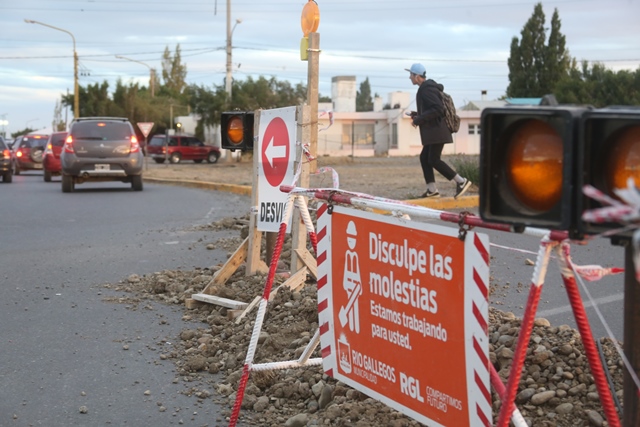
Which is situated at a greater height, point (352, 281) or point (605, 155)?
point (605, 155)

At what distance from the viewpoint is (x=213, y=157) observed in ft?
175

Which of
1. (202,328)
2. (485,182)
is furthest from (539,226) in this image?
(202,328)

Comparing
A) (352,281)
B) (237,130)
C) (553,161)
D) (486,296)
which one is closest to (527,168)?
(553,161)

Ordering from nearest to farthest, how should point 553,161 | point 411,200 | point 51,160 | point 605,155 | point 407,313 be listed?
1. point 605,155
2. point 553,161
3. point 407,313
4. point 411,200
5. point 51,160

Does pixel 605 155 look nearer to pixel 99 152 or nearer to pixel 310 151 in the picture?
pixel 310 151

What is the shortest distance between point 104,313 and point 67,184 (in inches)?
670

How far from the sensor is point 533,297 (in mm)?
2910

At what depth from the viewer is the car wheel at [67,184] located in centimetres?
2402

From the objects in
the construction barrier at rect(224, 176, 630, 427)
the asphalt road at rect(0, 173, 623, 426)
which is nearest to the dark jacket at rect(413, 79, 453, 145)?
the asphalt road at rect(0, 173, 623, 426)

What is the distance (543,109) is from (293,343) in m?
3.77

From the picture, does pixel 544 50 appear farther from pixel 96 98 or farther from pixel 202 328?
pixel 202 328

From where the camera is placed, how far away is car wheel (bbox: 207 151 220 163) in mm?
53156

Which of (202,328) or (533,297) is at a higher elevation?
(533,297)

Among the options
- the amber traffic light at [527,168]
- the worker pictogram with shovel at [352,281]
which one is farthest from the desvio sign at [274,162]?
the amber traffic light at [527,168]
